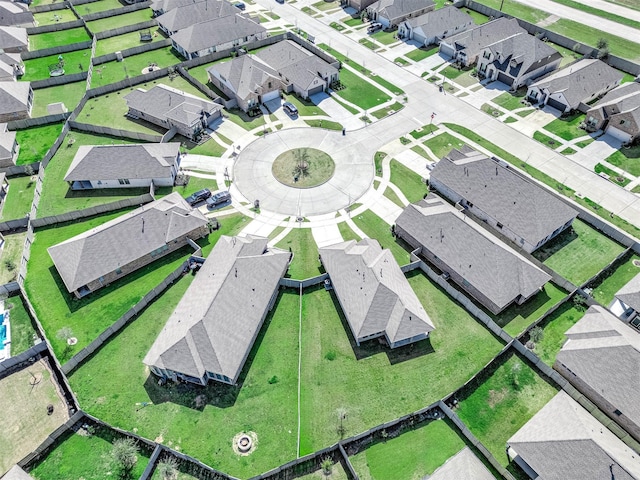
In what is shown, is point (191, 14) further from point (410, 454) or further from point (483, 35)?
point (410, 454)

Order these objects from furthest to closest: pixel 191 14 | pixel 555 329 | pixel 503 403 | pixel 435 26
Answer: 1. pixel 191 14
2. pixel 435 26
3. pixel 555 329
4. pixel 503 403

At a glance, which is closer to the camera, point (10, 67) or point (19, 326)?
point (19, 326)

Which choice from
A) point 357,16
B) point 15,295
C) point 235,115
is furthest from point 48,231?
point 357,16

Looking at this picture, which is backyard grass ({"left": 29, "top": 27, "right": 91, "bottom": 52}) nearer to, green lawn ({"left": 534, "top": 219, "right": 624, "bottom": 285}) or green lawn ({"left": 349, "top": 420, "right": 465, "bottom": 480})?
green lawn ({"left": 534, "top": 219, "right": 624, "bottom": 285})

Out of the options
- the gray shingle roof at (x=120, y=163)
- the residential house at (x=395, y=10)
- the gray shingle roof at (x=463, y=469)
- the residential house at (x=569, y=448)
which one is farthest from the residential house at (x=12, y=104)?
the residential house at (x=569, y=448)

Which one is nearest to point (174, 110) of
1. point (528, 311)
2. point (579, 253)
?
point (528, 311)

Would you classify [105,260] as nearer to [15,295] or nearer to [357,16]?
[15,295]

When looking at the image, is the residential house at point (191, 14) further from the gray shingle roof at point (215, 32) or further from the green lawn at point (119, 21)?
the green lawn at point (119, 21)

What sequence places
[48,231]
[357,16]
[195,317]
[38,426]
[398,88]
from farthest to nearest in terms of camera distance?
[357,16] → [398,88] → [48,231] → [195,317] → [38,426]
